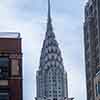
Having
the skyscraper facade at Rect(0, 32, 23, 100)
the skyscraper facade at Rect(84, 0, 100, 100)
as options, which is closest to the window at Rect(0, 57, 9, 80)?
the skyscraper facade at Rect(0, 32, 23, 100)

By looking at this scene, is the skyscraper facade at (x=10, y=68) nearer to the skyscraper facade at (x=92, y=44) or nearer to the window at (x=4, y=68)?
the window at (x=4, y=68)

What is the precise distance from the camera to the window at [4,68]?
1720 inches

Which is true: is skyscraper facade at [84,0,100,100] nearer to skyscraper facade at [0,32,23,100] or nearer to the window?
skyscraper facade at [0,32,23,100]

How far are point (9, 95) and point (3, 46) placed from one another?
510 centimetres

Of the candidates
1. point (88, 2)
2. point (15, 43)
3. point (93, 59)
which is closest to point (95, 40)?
point (93, 59)

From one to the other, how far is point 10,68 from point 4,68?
0.58 m

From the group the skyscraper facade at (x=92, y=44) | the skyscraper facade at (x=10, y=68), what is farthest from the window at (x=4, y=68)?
the skyscraper facade at (x=92, y=44)

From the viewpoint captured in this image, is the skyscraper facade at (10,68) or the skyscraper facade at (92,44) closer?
the skyscraper facade at (10,68)

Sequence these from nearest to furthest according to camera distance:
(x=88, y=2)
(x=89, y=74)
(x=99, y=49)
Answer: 1. (x=99, y=49)
2. (x=89, y=74)
3. (x=88, y=2)

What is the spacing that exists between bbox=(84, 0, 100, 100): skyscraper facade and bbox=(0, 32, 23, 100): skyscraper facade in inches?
3662

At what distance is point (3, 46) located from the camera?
4531 cm

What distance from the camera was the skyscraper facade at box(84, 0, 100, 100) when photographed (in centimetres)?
13862

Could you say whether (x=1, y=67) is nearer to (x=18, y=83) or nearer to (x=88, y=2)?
(x=18, y=83)

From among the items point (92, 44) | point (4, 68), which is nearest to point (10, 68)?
point (4, 68)
